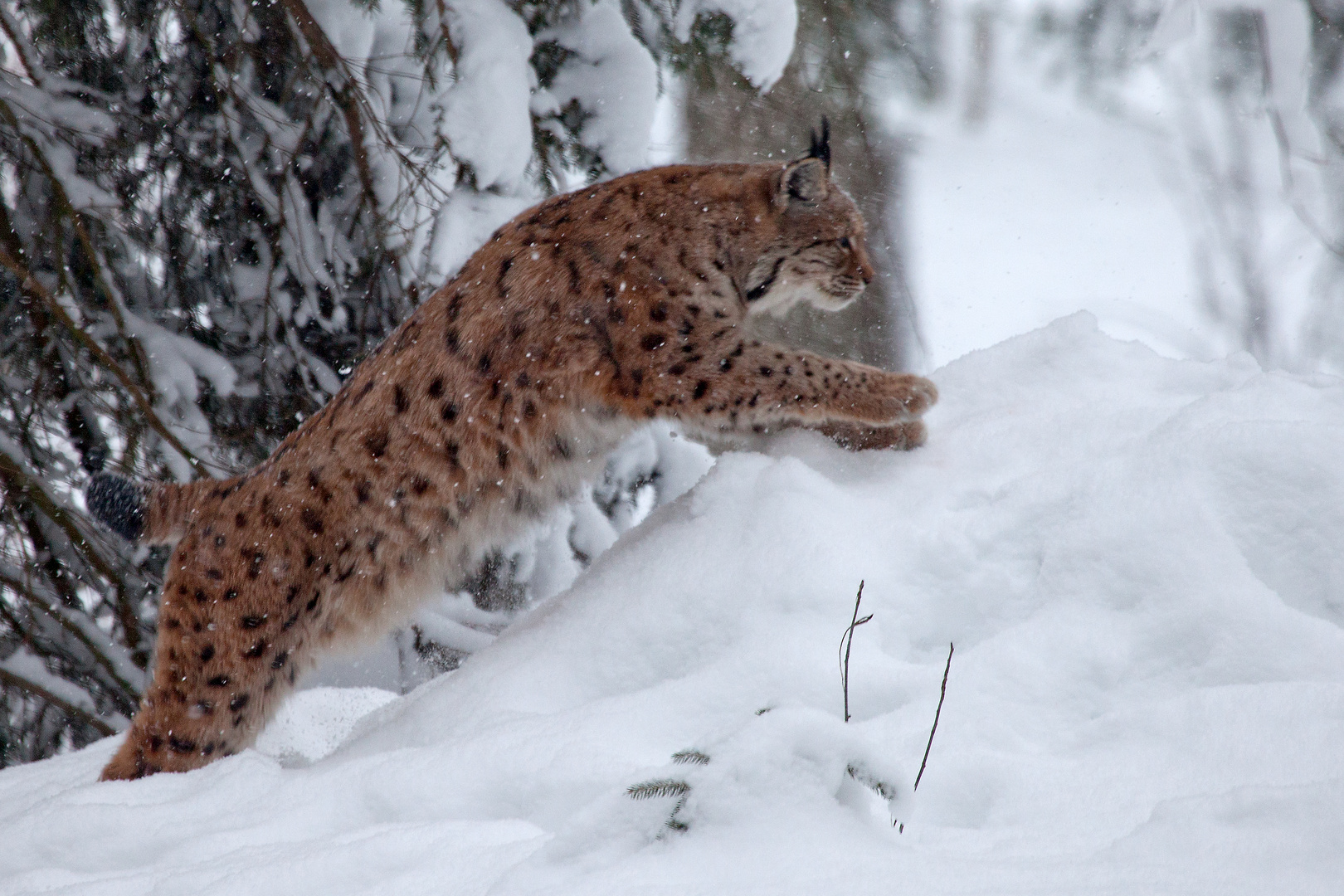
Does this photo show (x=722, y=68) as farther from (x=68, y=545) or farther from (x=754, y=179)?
(x=68, y=545)

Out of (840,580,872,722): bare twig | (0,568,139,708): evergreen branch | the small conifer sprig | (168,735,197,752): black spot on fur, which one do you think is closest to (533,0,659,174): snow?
(0,568,139,708): evergreen branch

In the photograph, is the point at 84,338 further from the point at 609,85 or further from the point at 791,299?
the point at 791,299

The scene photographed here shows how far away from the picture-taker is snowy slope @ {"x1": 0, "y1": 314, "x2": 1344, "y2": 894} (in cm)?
149

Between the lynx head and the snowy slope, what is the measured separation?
49.0 inches

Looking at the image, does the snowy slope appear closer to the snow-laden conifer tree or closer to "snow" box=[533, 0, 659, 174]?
the snow-laden conifer tree

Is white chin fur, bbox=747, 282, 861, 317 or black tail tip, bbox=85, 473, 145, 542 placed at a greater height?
black tail tip, bbox=85, 473, 145, 542

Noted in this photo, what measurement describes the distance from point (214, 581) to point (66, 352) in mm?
1871

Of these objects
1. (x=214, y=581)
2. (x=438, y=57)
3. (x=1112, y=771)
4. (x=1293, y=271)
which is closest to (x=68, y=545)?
(x=214, y=581)

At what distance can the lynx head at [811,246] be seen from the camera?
12.4ft

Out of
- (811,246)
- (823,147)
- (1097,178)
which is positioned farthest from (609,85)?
(1097,178)

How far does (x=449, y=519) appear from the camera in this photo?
130 inches

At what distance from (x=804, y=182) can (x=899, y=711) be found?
2.39m

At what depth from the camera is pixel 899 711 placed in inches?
73.9

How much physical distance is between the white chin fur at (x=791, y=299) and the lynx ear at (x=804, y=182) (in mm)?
329
